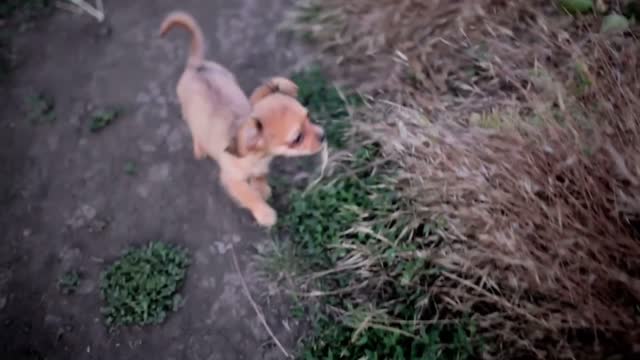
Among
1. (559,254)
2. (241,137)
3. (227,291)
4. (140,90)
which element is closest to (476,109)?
(559,254)

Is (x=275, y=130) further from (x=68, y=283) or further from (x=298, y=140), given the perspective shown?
(x=68, y=283)

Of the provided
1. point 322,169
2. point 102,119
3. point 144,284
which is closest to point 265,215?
point 322,169

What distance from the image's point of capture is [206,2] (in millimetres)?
4102

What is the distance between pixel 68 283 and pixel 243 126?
43.1 inches

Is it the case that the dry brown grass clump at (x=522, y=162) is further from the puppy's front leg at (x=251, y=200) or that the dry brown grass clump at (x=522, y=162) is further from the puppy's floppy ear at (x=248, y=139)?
the puppy's floppy ear at (x=248, y=139)

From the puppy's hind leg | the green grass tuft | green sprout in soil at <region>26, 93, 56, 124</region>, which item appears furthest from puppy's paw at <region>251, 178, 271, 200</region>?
green sprout in soil at <region>26, 93, 56, 124</region>

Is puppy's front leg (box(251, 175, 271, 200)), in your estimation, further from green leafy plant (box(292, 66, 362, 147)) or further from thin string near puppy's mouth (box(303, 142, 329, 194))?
green leafy plant (box(292, 66, 362, 147))

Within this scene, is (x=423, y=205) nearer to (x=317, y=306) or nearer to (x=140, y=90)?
(x=317, y=306)

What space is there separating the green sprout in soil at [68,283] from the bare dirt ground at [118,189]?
23mm

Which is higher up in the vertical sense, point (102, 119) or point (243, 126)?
point (243, 126)

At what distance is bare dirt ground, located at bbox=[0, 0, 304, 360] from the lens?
310 cm

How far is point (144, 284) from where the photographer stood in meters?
3.14

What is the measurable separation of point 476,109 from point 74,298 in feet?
6.17

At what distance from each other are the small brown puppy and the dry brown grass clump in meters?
0.50
